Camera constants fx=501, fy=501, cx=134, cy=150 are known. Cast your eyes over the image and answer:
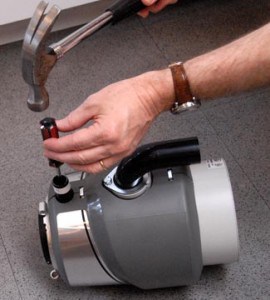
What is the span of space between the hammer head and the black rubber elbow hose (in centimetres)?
21

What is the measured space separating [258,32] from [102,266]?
0.52 meters

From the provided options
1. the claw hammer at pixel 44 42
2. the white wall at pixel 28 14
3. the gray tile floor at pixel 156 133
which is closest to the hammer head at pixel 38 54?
the claw hammer at pixel 44 42

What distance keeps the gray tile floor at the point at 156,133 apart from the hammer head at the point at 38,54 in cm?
51

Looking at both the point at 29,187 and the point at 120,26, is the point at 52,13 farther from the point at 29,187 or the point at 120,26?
the point at 120,26

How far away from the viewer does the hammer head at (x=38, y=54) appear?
69 cm

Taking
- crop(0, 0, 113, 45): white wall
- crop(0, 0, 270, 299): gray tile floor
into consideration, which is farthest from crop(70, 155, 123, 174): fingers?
crop(0, 0, 113, 45): white wall

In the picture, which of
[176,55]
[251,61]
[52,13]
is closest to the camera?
[52,13]

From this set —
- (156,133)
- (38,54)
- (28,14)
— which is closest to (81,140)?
(38,54)

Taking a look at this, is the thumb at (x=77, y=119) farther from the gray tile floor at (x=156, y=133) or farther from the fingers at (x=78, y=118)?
the gray tile floor at (x=156, y=133)

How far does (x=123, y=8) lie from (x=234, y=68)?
21 centimetres

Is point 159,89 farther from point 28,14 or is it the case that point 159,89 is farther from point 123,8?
point 28,14

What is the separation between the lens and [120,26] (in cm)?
171

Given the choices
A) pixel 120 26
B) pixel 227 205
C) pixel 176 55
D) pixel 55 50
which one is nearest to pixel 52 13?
pixel 55 50

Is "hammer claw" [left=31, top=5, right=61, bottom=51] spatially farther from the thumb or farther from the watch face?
the watch face
